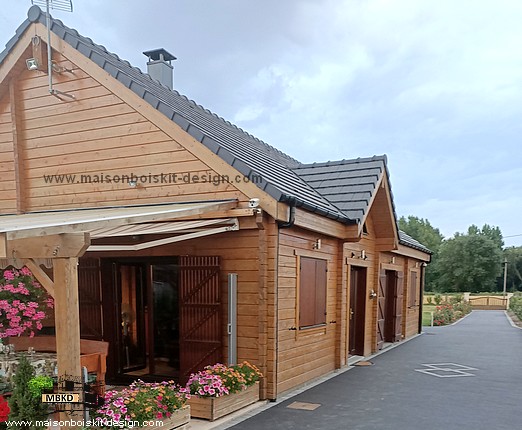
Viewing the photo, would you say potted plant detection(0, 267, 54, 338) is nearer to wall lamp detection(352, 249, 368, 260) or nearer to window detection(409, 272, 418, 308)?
wall lamp detection(352, 249, 368, 260)

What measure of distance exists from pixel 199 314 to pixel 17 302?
2502 millimetres

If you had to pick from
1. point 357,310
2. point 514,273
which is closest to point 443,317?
point 357,310

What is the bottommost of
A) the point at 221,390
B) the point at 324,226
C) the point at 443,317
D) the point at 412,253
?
the point at 443,317

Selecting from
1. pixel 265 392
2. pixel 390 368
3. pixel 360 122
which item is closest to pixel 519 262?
pixel 360 122

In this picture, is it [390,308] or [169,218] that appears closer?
[169,218]

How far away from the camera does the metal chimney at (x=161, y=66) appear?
11.6 metres

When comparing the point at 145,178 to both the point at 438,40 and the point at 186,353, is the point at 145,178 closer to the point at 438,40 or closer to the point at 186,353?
the point at 186,353

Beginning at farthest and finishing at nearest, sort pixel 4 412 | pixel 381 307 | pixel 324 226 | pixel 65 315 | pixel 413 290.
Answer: pixel 413 290, pixel 381 307, pixel 324 226, pixel 4 412, pixel 65 315

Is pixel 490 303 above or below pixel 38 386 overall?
below

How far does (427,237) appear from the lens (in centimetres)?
6944

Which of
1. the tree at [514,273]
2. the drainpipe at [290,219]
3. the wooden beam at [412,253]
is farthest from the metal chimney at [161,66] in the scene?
the tree at [514,273]

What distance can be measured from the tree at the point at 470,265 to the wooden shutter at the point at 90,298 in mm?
52329

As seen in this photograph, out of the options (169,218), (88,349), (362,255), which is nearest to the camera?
(169,218)

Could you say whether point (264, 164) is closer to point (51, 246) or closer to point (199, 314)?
point (199, 314)
